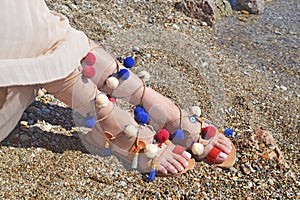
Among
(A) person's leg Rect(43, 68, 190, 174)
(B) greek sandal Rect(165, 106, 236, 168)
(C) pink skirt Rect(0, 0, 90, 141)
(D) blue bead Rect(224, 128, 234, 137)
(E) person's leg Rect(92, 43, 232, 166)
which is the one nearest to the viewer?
(C) pink skirt Rect(0, 0, 90, 141)

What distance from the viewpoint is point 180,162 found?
5.74ft

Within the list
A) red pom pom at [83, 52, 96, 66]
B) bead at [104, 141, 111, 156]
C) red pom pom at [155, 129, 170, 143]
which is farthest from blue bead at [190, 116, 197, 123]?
red pom pom at [83, 52, 96, 66]

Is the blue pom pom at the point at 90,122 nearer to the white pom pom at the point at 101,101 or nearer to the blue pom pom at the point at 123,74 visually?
the white pom pom at the point at 101,101

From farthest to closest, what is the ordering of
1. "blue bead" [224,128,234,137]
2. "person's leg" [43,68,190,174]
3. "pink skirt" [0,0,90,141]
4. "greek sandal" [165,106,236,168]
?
"blue bead" [224,128,234,137], "greek sandal" [165,106,236,168], "person's leg" [43,68,190,174], "pink skirt" [0,0,90,141]

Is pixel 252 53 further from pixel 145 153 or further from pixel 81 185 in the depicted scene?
pixel 81 185

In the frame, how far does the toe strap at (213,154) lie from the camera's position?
1.81 meters

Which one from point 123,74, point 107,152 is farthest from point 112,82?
point 107,152

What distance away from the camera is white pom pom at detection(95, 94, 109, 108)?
1606mm

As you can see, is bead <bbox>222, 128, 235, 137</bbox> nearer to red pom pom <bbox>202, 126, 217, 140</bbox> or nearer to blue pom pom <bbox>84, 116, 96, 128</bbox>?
red pom pom <bbox>202, 126, 217, 140</bbox>

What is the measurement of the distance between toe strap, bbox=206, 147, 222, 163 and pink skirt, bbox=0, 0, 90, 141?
0.63 m

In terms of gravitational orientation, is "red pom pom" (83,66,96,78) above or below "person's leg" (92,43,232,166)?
above

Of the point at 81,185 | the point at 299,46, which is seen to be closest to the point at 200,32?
the point at 299,46

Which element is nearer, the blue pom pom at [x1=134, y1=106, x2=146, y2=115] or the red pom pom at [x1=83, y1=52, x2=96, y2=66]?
the red pom pom at [x1=83, y1=52, x2=96, y2=66]

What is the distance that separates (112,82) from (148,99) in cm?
16
